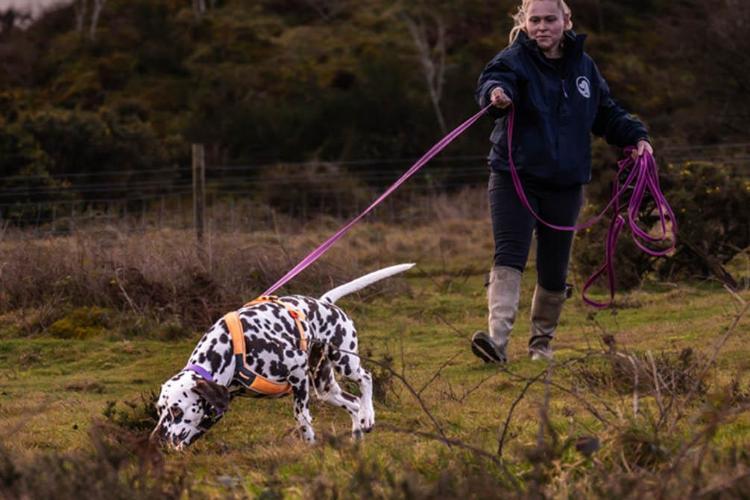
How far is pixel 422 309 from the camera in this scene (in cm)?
1225

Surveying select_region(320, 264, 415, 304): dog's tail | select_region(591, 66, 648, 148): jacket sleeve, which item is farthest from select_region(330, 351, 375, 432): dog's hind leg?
select_region(591, 66, 648, 148): jacket sleeve

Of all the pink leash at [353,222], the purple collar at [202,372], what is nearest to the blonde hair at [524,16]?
the pink leash at [353,222]

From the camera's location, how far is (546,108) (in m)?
7.61

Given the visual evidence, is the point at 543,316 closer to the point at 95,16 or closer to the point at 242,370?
the point at 242,370

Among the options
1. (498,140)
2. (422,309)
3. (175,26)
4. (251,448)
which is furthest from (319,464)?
(175,26)

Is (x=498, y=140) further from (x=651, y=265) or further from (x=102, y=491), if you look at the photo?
(x=651, y=265)

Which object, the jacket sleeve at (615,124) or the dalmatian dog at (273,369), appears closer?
the dalmatian dog at (273,369)

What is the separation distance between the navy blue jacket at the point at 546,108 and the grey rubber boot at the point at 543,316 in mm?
889

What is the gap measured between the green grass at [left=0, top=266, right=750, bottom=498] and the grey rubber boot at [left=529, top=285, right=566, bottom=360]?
0.52 feet

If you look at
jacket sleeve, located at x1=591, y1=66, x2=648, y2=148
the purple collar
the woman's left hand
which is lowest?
the purple collar

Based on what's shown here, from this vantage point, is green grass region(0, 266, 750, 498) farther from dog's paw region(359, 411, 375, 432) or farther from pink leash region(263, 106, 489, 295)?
pink leash region(263, 106, 489, 295)

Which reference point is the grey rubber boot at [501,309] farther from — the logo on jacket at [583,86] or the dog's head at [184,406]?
the dog's head at [184,406]

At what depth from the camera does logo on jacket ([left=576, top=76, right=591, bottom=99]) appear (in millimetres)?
7750

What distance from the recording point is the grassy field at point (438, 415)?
3.94m
